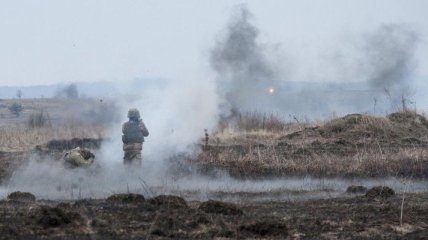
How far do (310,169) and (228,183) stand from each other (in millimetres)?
3111

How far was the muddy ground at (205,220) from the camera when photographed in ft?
31.6

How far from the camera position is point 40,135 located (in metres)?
32.0

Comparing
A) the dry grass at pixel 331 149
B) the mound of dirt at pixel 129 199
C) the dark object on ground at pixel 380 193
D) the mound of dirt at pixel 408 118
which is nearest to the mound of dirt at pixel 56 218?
the mound of dirt at pixel 129 199

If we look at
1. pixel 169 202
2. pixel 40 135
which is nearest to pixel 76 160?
pixel 169 202

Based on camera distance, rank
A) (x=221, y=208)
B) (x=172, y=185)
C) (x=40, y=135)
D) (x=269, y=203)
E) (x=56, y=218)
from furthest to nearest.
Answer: (x=40, y=135), (x=172, y=185), (x=269, y=203), (x=221, y=208), (x=56, y=218)

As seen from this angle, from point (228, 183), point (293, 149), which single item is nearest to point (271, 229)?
point (228, 183)

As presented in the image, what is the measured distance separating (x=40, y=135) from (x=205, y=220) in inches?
903

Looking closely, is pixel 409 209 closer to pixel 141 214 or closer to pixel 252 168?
pixel 141 214

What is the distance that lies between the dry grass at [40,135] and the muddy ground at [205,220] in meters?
15.9

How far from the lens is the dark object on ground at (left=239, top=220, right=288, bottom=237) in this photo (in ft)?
32.3

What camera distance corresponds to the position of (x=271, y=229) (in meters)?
9.91

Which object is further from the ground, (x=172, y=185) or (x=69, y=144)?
(x=69, y=144)

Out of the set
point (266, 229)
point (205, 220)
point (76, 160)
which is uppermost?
point (76, 160)

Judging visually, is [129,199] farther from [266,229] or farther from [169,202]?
[266,229]
